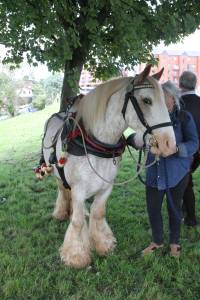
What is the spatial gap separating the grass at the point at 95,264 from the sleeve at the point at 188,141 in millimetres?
1160

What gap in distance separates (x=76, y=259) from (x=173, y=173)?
131 centimetres

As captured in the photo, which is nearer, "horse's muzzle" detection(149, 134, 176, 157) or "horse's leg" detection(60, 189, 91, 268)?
"horse's muzzle" detection(149, 134, 176, 157)

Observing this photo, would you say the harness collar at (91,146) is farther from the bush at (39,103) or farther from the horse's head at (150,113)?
the bush at (39,103)

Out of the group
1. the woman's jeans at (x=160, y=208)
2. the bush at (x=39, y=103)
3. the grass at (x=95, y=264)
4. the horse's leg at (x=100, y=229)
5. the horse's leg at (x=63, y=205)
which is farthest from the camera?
the bush at (x=39, y=103)

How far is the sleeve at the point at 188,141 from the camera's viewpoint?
3377 mm

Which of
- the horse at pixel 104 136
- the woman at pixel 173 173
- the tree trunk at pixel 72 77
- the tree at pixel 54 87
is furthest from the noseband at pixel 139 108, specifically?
the tree at pixel 54 87

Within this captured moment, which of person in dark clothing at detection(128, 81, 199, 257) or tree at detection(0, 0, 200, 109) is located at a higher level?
tree at detection(0, 0, 200, 109)

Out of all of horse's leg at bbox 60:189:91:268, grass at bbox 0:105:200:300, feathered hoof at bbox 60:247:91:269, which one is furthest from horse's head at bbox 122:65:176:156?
feathered hoof at bbox 60:247:91:269

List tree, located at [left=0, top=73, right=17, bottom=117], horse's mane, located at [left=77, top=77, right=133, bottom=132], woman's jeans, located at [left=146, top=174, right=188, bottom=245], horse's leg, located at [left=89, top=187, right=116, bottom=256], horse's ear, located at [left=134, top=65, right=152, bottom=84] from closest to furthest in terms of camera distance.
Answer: horse's ear, located at [left=134, top=65, right=152, bottom=84] → horse's mane, located at [left=77, top=77, right=133, bottom=132] → woman's jeans, located at [left=146, top=174, right=188, bottom=245] → horse's leg, located at [left=89, top=187, right=116, bottom=256] → tree, located at [left=0, top=73, right=17, bottom=117]

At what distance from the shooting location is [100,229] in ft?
13.1

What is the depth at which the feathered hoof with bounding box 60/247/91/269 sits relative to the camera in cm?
360

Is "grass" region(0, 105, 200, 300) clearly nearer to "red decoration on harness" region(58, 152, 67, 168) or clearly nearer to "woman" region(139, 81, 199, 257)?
"woman" region(139, 81, 199, 257)

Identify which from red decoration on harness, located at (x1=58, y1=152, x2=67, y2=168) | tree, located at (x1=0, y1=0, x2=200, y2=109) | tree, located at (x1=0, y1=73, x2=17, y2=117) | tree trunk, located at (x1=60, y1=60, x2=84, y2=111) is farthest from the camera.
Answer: tree, located at (x1=0, y1=73, x2=17, y2=117)


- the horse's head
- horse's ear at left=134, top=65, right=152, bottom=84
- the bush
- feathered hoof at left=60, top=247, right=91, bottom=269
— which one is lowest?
the bush
